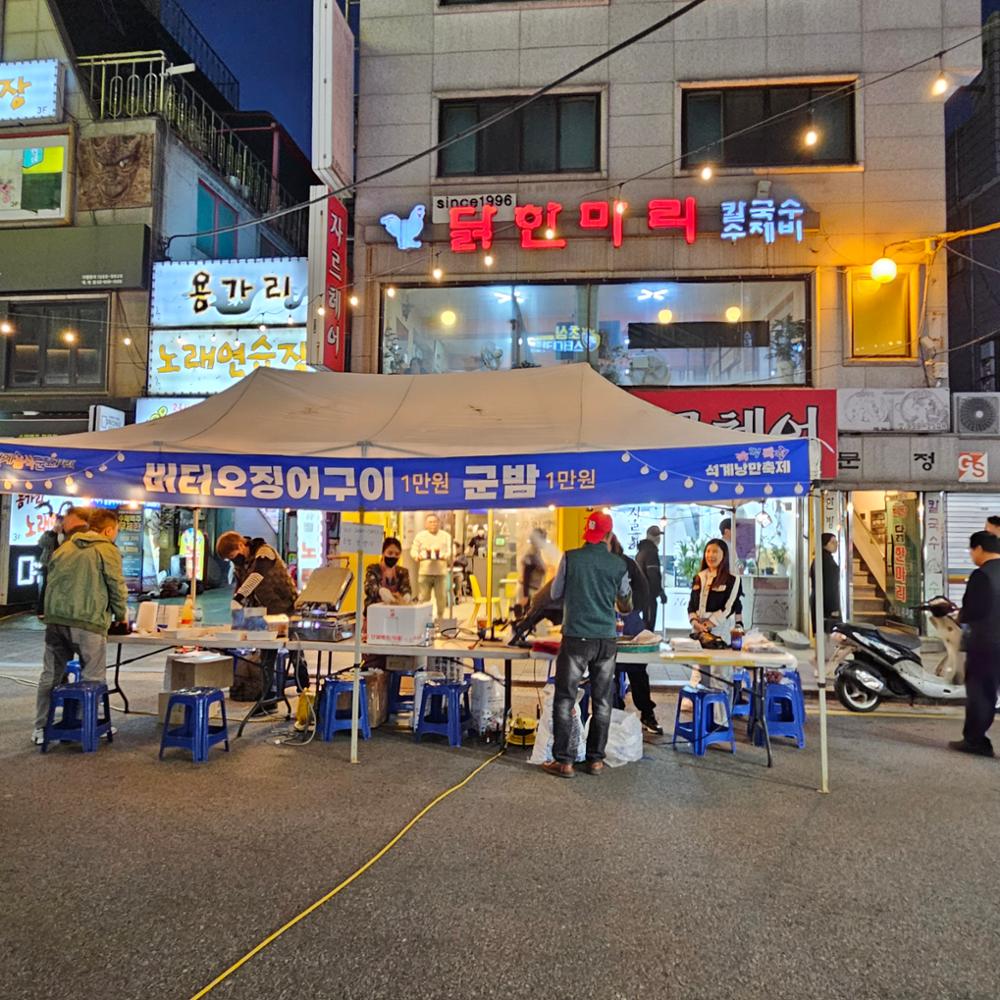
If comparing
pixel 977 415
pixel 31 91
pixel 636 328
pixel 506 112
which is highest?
pixel 31 91

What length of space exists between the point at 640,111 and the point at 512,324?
4231mm

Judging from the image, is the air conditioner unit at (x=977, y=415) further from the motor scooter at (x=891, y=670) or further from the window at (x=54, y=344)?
the window at (x=54, y=344)

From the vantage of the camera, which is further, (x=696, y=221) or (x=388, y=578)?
(x=696, y=221)

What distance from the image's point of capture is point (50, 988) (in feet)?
9.80

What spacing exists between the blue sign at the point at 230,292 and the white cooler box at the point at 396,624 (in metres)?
10.0

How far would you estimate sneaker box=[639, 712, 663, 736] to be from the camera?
23.2 feet

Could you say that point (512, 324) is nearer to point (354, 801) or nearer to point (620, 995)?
point (354, 801)

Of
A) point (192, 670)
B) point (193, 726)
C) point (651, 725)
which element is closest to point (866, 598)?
point (651, 725)

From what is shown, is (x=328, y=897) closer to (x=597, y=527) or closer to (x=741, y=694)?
(x=597, y=527)

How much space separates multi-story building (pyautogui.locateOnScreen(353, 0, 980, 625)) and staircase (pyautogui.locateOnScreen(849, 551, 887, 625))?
64 centimetres

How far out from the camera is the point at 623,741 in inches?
242

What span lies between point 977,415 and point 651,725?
8734 millimetres

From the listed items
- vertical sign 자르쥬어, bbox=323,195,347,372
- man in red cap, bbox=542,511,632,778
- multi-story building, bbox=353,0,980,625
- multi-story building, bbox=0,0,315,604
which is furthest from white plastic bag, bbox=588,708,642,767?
multi-story building, bbox=0,0,315,604

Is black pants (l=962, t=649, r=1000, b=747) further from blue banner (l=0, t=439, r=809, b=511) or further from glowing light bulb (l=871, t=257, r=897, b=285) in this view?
glowing light bulb (l=871, t=257, r=897, b=285)
